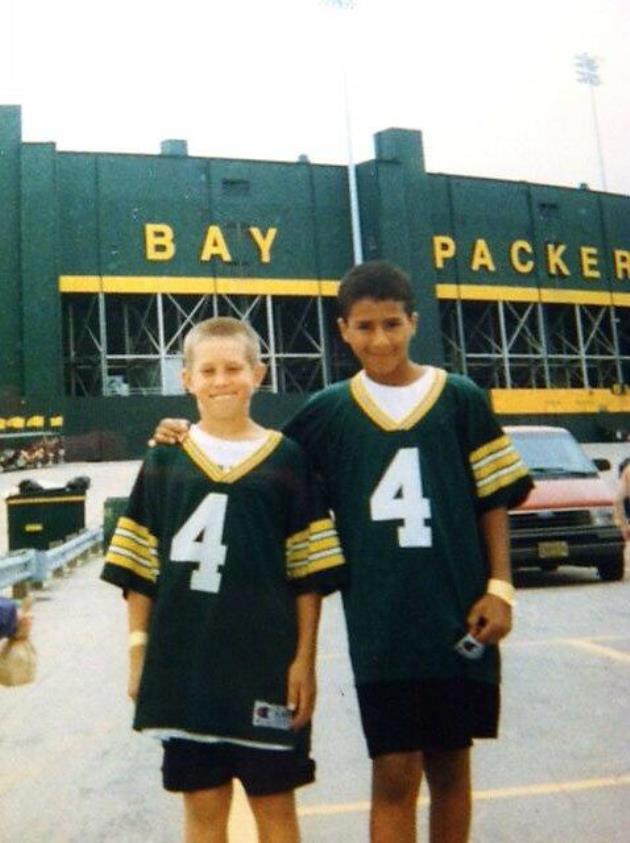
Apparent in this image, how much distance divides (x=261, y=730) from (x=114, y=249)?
37.9 meters

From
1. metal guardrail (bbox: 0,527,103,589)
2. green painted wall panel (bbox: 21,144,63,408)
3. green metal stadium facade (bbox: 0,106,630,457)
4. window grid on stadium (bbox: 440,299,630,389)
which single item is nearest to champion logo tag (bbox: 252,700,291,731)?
metal guardrail (bbox: 0,527,103,589)

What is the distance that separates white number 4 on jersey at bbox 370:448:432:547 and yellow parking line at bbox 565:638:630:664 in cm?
457

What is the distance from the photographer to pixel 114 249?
38812 millimetres

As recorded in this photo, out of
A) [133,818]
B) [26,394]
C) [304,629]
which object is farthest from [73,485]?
[26,394]

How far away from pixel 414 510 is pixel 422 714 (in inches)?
21.2

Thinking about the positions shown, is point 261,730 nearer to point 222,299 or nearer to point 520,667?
point 520,667

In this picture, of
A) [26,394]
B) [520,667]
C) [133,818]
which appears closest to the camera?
[133,818]

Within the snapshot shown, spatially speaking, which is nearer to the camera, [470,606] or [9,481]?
[470,606]

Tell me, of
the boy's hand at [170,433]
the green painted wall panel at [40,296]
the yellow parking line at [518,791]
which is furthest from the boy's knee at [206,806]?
the green painted wall panel at [40,296]

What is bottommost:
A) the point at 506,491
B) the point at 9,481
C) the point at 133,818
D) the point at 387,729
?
the point at 133,818

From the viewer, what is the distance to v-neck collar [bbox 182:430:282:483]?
8.52 ft

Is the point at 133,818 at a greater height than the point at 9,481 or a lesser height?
lesser


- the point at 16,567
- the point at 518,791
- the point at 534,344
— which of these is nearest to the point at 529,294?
the point at 534,344

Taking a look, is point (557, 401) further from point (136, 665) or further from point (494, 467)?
point (136, 665)
